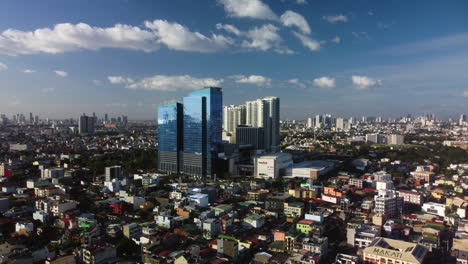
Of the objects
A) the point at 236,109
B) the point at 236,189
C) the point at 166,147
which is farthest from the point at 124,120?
the point at 236,189

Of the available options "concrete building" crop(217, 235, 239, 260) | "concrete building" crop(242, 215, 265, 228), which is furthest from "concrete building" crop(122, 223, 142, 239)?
"concrete building" crop(242, 215, 265, 228)

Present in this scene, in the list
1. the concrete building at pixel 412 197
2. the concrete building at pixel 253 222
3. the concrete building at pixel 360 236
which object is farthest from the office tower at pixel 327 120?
the concrete building at pixel 360 236

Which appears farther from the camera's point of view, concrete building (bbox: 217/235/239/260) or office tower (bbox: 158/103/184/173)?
office tower (bbox: 158/103/184/173)

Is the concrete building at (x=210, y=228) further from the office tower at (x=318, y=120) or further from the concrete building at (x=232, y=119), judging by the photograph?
the office tower at (x=318, y=120)

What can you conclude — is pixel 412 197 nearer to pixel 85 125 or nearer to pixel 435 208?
pixel 435 208

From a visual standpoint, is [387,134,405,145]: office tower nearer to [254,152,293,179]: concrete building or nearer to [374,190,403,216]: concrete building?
[254,152,293,179]: concrete building

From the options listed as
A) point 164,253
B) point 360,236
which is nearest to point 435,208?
point 360,236

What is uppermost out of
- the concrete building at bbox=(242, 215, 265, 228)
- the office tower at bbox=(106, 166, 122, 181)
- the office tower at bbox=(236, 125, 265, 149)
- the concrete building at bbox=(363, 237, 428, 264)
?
the office tower at bbox=(236, 125, 265, 149)
